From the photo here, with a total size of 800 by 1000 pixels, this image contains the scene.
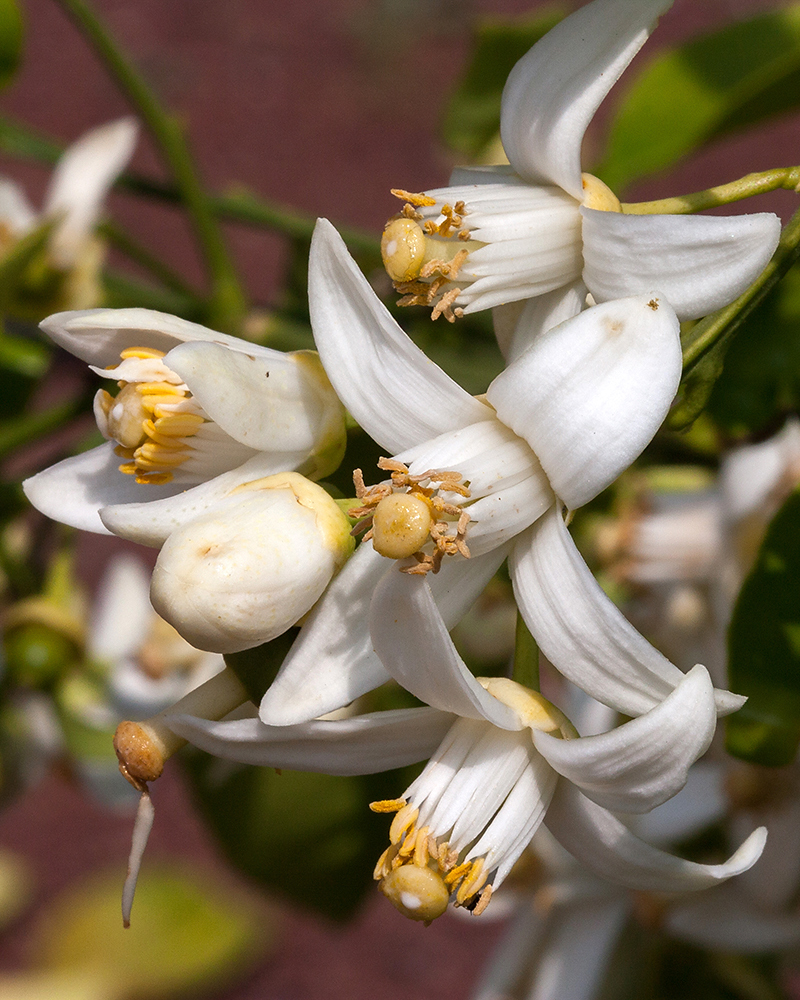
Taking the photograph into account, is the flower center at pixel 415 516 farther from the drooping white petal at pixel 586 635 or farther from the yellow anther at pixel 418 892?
the yellow anther at pixel 418 892

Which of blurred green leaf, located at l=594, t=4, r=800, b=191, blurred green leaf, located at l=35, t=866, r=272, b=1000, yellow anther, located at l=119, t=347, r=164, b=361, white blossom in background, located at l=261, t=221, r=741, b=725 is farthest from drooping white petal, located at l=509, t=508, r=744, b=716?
blurred green leaf, located at l=35, t=866, r=272, b=1000

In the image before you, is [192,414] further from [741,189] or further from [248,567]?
[741,189]

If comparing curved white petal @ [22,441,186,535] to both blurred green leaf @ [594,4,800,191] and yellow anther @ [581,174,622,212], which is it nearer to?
yellow anther @ [581,174,622,212]

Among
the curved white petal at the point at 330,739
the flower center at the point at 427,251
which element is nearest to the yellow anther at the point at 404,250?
the flower center at the point at 427,251

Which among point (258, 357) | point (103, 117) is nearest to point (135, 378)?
point (258, 357)

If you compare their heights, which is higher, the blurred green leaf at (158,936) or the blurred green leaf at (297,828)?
the blurred green leaf at (297,828)

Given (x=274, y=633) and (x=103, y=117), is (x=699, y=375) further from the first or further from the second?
(x=103, y=117)
